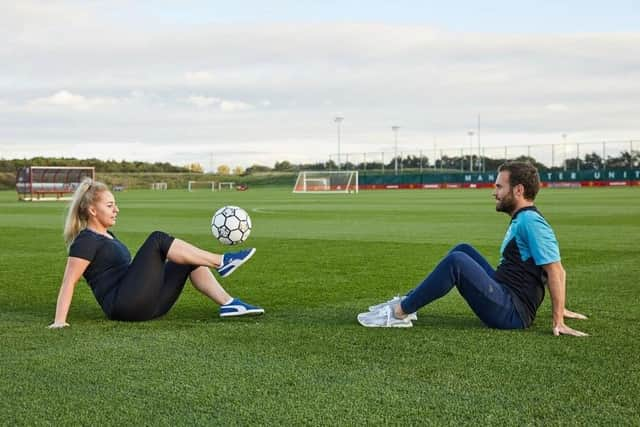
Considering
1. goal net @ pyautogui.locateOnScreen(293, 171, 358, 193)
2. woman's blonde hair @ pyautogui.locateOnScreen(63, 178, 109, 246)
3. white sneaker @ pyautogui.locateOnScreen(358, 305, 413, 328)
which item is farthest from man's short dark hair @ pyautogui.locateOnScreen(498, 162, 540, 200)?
goal net @ pyautogui.locateOnScreen(293, 171, 358, 193)

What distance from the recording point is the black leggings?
6.44m

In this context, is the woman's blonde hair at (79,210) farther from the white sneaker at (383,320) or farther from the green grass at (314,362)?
the white sneaker at (383,320)

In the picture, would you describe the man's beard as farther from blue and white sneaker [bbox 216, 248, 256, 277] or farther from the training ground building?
the training ground building

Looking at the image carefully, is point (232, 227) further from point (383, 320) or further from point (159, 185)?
point (159, 185)

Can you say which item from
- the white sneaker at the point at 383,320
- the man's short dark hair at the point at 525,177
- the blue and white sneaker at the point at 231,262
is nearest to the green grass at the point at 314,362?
the white sneaker at the point at 383,320

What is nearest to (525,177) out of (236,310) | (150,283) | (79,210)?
(236,310)

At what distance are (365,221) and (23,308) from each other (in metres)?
15.5

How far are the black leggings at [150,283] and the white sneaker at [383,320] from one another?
1.55 meters

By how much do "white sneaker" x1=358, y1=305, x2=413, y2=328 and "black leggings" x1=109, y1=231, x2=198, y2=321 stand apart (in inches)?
61.1

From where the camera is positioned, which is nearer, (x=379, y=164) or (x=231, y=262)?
(x=231, y=262)

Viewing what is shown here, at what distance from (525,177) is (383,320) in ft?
5.33

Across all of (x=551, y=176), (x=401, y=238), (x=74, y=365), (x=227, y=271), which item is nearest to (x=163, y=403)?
(x=74, y=365)

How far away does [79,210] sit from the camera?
22.0 ft

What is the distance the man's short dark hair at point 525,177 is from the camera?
6160mm
